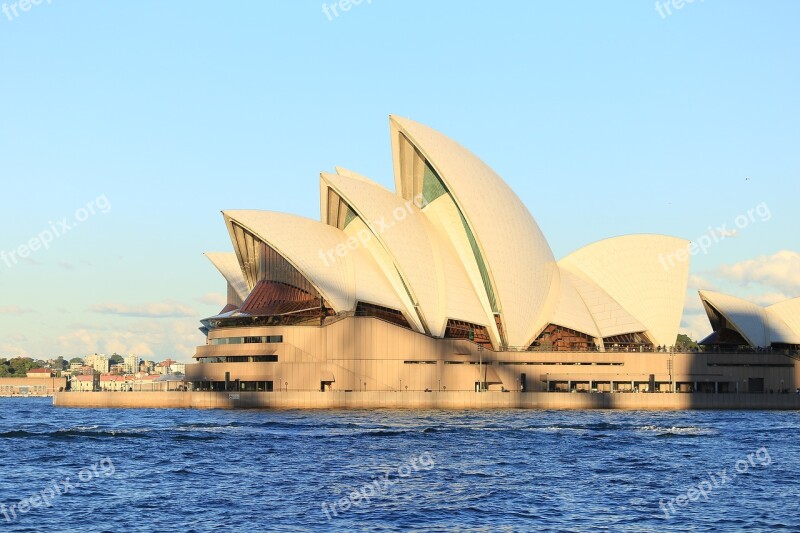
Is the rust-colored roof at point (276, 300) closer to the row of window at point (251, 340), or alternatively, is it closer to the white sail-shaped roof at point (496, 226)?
the row of window at point (251, 340)

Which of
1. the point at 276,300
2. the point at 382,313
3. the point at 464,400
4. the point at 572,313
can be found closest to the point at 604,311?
the point at 572,313

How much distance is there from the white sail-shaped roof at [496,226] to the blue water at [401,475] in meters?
25.6

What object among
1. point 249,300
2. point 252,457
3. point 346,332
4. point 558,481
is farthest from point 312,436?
point 249,300

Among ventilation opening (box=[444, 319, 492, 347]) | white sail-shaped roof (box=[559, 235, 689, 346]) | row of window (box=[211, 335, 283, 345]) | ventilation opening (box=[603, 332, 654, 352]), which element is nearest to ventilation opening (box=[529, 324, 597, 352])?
ventilation opening (box=[603, 332, 654, 352])

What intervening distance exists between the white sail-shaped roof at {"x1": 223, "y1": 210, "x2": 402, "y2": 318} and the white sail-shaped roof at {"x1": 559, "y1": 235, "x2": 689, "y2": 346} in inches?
907

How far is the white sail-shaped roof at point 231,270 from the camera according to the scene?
112 meters

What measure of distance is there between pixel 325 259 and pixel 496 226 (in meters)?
16.0

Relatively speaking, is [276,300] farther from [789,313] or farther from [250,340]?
[789,313]

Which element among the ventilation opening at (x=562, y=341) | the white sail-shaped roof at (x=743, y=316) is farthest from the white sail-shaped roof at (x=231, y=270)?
the white sail-shaped roof at (x=743, y=316)

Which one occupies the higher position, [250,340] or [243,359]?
[250,340]

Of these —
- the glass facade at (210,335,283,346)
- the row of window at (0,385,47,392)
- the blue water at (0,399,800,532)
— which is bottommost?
the blue water at (0,399,800,532)

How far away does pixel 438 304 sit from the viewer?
322ft

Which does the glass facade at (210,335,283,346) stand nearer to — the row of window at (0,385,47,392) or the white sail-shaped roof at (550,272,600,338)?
the white sail-shaped roof at (550,272,600,338)

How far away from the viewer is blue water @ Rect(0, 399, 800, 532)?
3491cm
